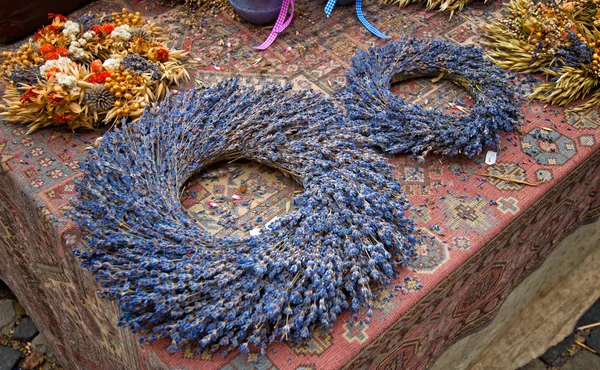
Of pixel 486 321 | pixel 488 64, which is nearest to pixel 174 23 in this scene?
pixel 488 64

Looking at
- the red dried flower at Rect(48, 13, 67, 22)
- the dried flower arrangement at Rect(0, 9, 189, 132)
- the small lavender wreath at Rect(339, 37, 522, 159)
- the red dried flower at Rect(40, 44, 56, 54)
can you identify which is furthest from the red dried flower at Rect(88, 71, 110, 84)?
the small lavender wreath at Rect(339, 37, 522, 159)

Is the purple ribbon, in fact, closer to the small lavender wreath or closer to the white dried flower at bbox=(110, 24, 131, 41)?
the small lavender wreath

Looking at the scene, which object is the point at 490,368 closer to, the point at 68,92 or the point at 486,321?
the point at 486,321

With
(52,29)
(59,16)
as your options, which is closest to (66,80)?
(52,29)

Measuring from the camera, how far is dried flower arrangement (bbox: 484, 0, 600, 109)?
10.3ft

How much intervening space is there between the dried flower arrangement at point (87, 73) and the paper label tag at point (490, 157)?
1681mm

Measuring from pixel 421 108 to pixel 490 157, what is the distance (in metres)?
0.42

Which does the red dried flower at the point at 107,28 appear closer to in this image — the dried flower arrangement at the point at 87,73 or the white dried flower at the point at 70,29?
the dried flower arrangement at the point at 87,73

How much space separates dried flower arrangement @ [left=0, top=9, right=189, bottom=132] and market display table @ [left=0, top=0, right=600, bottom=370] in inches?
5.4

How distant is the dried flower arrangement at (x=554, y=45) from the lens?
10.3 ft

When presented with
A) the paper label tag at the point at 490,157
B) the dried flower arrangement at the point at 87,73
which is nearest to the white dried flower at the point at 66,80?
the dried flower arrangement at the point at 87,73

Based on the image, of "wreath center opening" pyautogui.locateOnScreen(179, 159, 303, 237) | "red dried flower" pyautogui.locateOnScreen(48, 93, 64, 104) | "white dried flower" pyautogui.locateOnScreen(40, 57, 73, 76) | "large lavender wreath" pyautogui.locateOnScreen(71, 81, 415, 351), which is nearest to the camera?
"large lavender wreath" pyautogui.locateOnScreen(71, 81, 415, 351)

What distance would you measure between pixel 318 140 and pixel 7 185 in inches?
61.5

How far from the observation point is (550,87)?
10.5 ft
